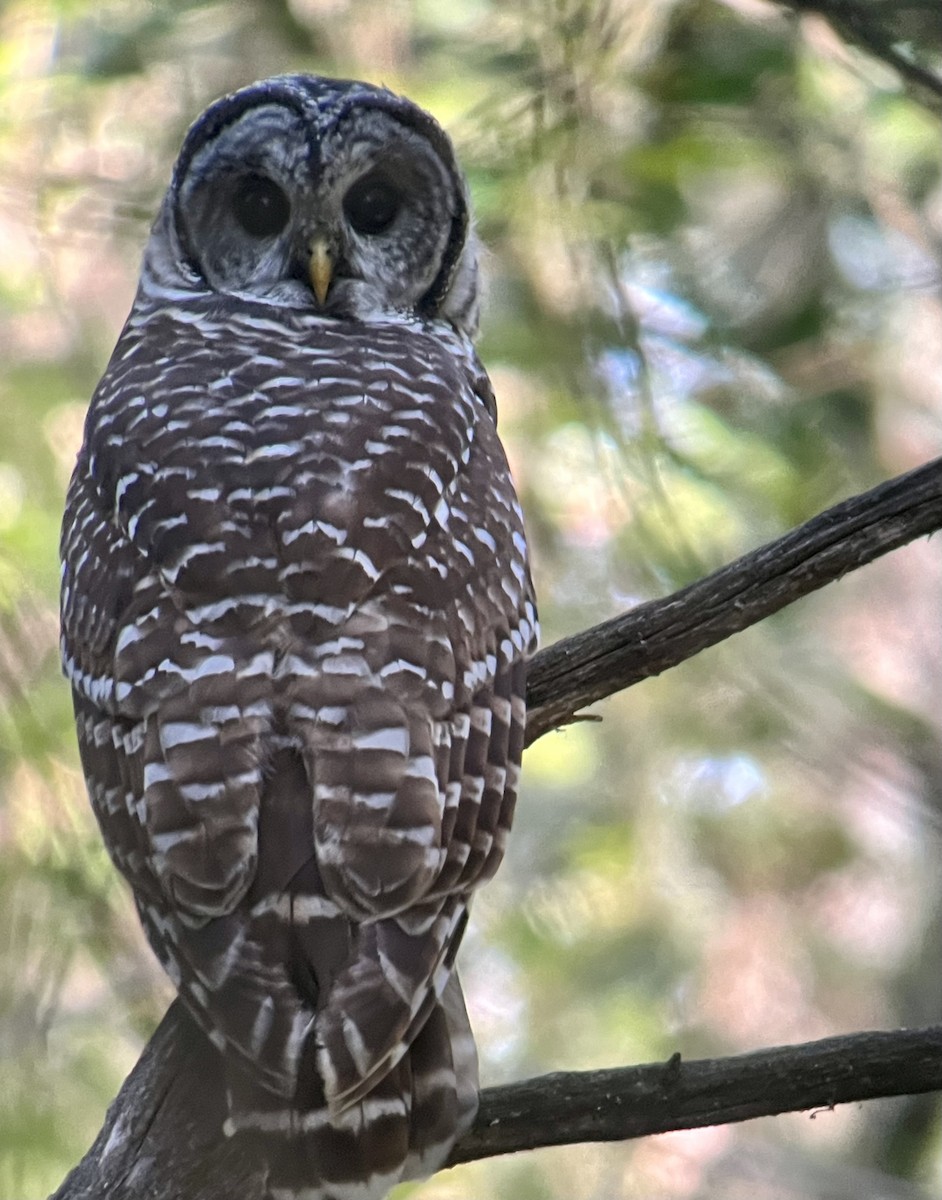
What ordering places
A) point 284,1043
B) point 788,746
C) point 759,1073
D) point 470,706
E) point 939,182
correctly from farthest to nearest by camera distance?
point 939,182, point 788,746, point 470,706, point 759,1073, point 284,1043

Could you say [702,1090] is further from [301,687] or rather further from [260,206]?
[260,206]

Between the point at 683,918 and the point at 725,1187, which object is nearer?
the point at 725,1187

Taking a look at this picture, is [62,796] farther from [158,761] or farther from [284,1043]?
[284,1043]

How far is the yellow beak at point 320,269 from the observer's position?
3.97 meters

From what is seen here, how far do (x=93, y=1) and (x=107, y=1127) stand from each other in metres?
3.35

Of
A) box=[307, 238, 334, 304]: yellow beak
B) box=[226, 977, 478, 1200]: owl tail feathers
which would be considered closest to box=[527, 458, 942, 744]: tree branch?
box=[226, 977, 478, 1200]: owl tail feathers

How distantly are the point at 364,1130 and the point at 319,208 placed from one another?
2.41 metres

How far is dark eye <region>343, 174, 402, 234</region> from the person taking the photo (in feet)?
14.1

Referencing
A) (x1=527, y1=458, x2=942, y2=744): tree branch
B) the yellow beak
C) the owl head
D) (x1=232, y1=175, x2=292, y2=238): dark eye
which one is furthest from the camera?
(x1=232, y1=175, x2=292, y2=238): dark eye

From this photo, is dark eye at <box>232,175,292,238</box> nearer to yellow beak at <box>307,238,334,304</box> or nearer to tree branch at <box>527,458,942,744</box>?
yellow beak at <box>307,238,334,304</box>

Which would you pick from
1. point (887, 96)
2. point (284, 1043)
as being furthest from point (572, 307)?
point (284, 1043)

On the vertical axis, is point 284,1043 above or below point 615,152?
below

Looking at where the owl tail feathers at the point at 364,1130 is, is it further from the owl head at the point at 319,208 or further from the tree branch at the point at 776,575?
the owl head at the point at 319,208

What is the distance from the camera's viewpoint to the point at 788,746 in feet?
15.3
